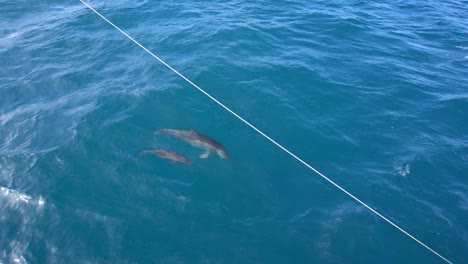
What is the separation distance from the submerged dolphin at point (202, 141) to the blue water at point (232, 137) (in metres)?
0.30

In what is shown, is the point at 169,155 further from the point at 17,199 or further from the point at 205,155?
the point at 17,199

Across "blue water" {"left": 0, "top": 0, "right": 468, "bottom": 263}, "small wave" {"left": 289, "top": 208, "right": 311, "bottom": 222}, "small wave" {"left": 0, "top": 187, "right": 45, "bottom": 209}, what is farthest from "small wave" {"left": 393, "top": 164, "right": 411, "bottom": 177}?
"small wave" {"left": 0, "top": 187, "right": 45, "bottom": 209}

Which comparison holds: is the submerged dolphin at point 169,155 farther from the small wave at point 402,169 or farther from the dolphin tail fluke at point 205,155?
the small wave at point 402,169

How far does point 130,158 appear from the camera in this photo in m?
14.5

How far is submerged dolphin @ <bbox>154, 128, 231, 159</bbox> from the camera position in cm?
1486

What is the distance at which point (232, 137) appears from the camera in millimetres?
15891

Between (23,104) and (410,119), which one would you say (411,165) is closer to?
(410,119)

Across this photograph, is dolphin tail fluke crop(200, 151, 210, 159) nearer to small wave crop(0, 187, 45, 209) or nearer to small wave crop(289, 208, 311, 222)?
small wave crop(289, 208, 311, 222)

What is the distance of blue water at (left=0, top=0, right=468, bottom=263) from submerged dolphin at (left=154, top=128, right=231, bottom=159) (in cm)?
30

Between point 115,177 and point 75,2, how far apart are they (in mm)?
20907

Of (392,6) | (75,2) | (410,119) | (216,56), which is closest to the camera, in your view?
(410,119)

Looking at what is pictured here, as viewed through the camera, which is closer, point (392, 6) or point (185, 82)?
point (185, 82)

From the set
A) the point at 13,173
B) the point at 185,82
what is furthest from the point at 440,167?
the point at 13,173

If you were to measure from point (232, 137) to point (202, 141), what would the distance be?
5.48 feet
